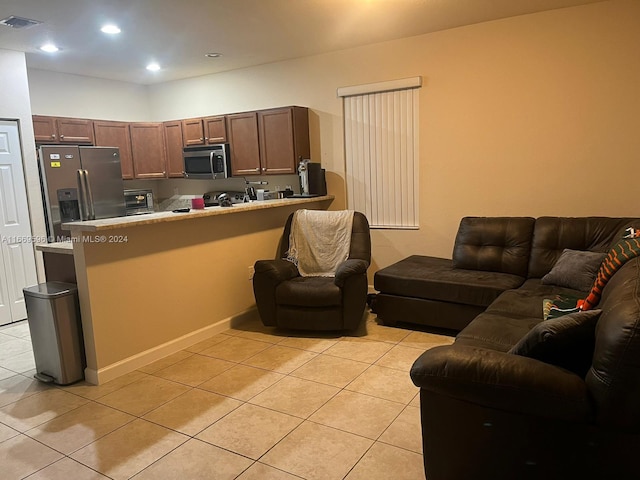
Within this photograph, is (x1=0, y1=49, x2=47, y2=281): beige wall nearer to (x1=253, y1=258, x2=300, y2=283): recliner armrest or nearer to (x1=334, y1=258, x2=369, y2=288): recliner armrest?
(x1=253, y1=258, x2=300, y2=283): recliner armrest

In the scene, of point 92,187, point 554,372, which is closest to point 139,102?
point 92,187

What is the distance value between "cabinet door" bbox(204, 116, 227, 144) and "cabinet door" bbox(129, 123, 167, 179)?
85cm

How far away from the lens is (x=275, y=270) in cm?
380

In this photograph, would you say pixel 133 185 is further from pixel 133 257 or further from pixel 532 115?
pixel 532 115

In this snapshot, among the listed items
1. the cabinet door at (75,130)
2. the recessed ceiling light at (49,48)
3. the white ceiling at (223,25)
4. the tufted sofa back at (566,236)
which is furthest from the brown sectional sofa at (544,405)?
the cabinet door at (75,130)

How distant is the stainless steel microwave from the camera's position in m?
5.39

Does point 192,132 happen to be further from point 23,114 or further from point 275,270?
point 275,270

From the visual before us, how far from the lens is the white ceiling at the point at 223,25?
333 cm

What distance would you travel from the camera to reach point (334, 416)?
2.54 m

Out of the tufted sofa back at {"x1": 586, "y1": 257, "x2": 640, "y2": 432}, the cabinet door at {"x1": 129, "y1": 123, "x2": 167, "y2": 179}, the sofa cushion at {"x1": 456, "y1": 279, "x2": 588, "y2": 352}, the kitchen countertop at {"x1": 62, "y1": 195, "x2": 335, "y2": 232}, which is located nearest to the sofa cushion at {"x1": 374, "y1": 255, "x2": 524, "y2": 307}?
the sofa cushion at {"x1": 456, "y1": 279, "x2": 588, "y2": 352}

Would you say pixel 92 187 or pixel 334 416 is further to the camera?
pixel 92 187

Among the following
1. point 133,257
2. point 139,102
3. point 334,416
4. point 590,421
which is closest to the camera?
point 590,421

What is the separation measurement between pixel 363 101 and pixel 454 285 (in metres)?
2.24

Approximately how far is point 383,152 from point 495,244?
4.99 feet
